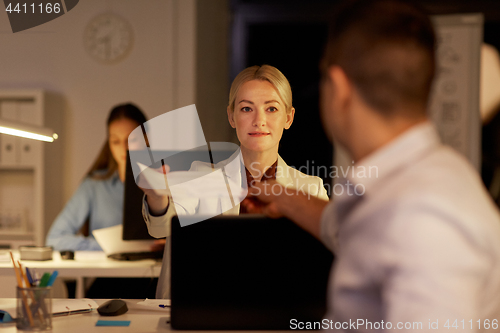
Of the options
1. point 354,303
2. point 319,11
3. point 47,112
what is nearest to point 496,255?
point 354,303

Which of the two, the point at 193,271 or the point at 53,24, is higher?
the point at 53,24

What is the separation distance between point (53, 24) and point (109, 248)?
2.52m

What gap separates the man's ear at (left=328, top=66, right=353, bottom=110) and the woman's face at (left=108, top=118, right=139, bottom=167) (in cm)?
235

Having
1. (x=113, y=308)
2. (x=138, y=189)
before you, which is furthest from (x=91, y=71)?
(x=113, y=308)

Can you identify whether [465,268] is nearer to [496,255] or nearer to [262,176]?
[496,255]

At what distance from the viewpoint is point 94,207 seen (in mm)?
2773

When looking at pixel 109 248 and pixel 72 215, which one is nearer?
pixel 109 248

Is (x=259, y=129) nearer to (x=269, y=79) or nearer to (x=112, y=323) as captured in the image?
(x=269, y=79)

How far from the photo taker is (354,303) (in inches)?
22.5

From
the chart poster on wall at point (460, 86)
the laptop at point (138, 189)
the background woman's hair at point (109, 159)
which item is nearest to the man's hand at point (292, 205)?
the laptop at point (138, 189)

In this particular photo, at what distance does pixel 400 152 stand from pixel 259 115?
0.66 metres

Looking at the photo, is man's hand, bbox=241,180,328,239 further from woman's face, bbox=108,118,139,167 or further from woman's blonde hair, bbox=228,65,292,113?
woman's face, bbox=108,118,139,167

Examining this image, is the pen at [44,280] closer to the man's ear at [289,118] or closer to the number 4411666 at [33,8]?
the man's ear at [289,118]

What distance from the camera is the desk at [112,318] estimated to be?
981 millimetres
